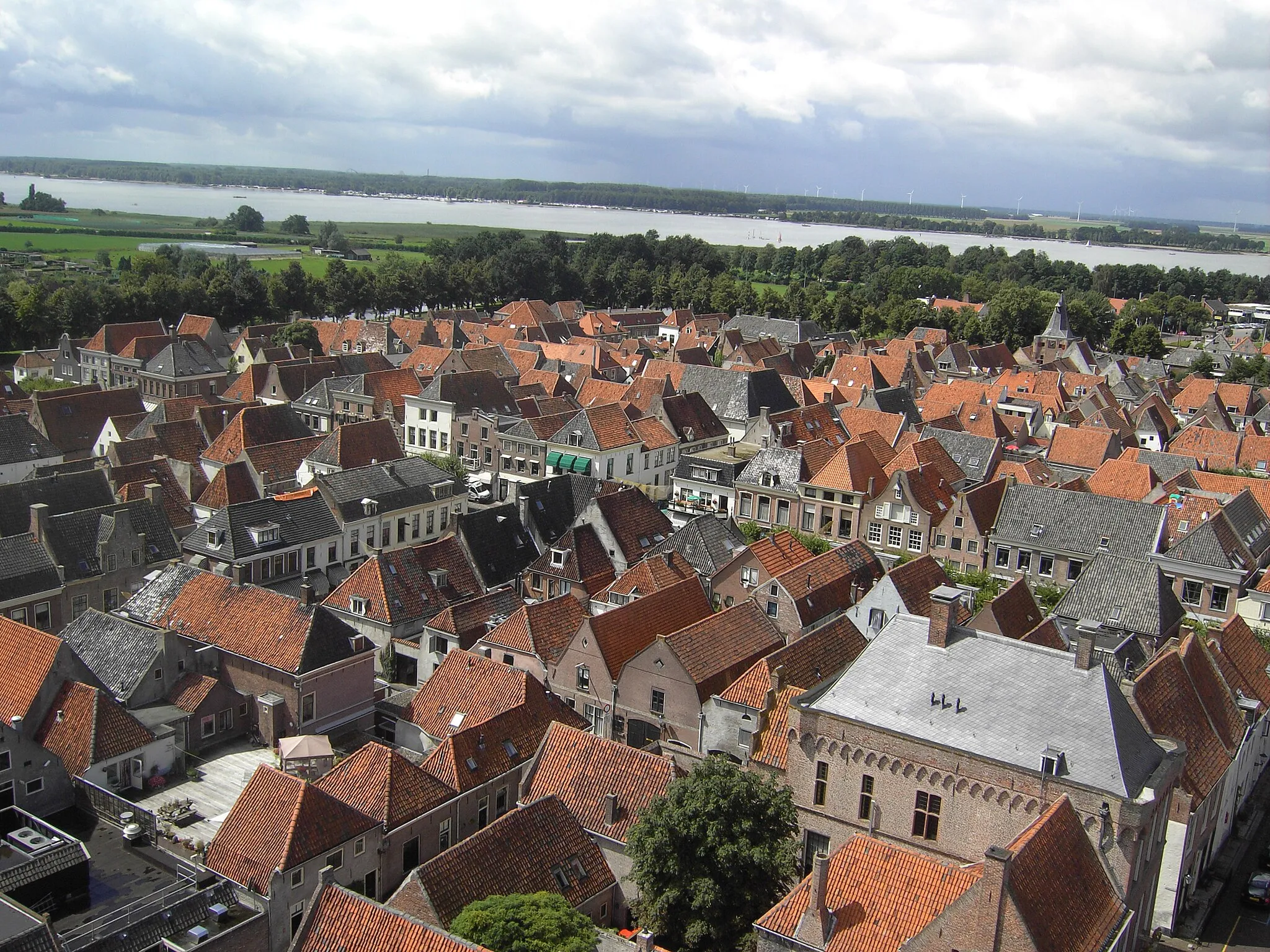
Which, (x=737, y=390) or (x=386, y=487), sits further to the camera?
(x=737, y=390)

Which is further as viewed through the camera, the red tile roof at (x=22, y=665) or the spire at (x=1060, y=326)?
the spire at (x=1060, y=326)

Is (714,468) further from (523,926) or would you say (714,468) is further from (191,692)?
(523,926)

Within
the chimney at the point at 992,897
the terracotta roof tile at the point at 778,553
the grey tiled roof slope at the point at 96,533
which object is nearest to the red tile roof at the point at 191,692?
the grey tiled roof slope at the point at 96,533

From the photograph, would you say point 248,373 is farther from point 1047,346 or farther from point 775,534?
point 1047,346

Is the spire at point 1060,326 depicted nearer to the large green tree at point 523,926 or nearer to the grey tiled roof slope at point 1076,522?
the grey tiled roof slope at point 1076,522

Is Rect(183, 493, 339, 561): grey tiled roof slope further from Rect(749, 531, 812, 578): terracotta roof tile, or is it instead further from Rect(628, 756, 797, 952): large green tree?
Rect(628, 756, 797, 952): large green tree

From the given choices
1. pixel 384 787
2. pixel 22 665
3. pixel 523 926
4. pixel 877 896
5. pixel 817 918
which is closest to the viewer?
pixel 523 926

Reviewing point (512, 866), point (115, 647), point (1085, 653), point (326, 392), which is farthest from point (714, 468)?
point (512, 866)

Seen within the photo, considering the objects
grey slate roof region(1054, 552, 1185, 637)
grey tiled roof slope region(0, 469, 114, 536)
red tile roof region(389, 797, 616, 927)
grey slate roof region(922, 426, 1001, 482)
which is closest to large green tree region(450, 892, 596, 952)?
red tile roof region(389, 797, 616, 927)

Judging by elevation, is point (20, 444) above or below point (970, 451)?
below
